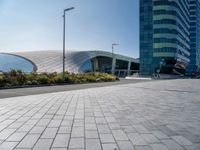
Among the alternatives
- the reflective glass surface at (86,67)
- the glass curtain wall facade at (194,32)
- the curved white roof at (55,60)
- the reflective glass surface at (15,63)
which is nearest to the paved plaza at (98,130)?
the curved white roof at (55,60)

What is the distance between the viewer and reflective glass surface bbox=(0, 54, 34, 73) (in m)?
64.7

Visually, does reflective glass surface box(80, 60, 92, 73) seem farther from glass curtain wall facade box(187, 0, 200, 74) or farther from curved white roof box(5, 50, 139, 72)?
glass curtain wall facade box(187, 0, 200, 74)

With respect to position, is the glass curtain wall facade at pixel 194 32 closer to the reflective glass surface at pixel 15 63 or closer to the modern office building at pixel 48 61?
the modern office building at pixel 48 61

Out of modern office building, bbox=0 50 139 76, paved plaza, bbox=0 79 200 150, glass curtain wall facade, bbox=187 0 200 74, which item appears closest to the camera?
paved plaza, bbox=0 79 200 150

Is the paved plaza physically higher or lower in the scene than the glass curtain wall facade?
lower

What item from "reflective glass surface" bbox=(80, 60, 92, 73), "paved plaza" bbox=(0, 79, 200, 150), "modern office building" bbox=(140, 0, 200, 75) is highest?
"modern office building" bbox=(140, 0, 200, 75)

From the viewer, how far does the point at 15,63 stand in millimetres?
68062

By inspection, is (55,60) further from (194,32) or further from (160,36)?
(194,32)

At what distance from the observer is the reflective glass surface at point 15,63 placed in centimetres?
6468

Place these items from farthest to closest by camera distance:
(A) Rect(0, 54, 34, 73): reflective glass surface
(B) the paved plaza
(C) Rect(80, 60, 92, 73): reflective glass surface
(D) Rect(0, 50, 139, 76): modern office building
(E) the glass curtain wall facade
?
(E) the glass curtain wall facade
(C) Rect(80, 60, 92, 73): reflective glass surface
(D) Rect(0, 50, 139, 76): modern office building
(A) Rect(0, 54, 34, 73): reflective glass surface
(B) the paved plaza

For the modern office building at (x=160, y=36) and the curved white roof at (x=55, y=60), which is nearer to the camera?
the curved white roof at (x=55, y=60)

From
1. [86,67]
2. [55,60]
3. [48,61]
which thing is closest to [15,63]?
[48,61]

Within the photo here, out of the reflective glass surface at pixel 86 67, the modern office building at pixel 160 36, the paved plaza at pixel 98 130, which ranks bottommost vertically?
the paved plaza at pixel 98 130

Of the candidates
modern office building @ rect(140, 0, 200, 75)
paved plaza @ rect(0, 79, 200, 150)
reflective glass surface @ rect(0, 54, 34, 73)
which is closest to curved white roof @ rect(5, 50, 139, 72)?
reflective glass surface @ rect(0, 54, 34, 73)
